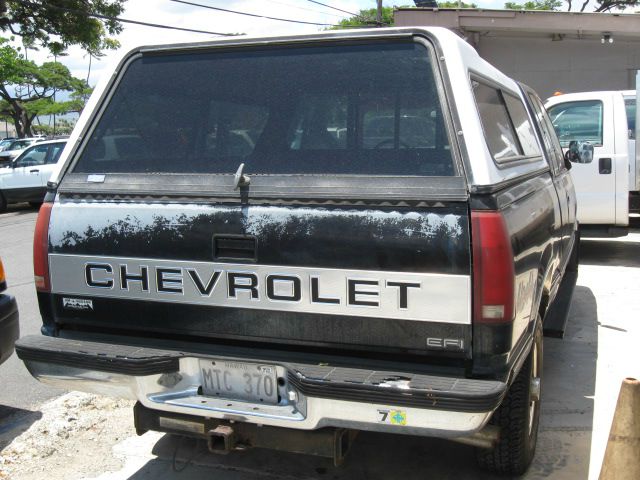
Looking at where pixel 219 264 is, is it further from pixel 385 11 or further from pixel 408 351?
pixel 385 11

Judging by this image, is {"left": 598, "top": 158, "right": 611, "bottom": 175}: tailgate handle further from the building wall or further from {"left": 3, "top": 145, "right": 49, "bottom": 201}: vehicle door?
{"left": 3, "top": 145, "right": 49, "bottom": 201}: vehicle door

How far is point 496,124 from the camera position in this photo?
3.51 m

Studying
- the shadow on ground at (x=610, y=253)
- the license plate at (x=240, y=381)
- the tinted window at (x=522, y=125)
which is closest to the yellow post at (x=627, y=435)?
the license plate at (x=240, y=381)

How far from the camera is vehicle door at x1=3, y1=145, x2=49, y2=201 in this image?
15.5 m

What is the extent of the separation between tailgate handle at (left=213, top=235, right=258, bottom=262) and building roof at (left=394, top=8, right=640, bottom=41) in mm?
13972

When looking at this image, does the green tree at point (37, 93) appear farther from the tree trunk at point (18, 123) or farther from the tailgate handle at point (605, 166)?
the tailgate handle at point (605, 166)

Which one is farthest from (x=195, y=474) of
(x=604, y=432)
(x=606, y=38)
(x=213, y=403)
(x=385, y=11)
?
(x=385, y=11)

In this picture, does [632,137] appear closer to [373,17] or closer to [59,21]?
[59,21]

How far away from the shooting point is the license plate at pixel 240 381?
2.86 metres

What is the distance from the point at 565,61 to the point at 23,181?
1357 centimetres

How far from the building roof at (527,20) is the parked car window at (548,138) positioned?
10.6 metres

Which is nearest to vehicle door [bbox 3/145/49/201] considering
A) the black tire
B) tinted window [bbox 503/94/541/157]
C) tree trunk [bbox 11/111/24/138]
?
tinted window [bbox 503/94/541/157]

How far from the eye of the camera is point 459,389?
101 inches

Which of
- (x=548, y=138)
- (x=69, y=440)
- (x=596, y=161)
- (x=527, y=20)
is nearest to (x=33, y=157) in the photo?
(x=527, y=20)
